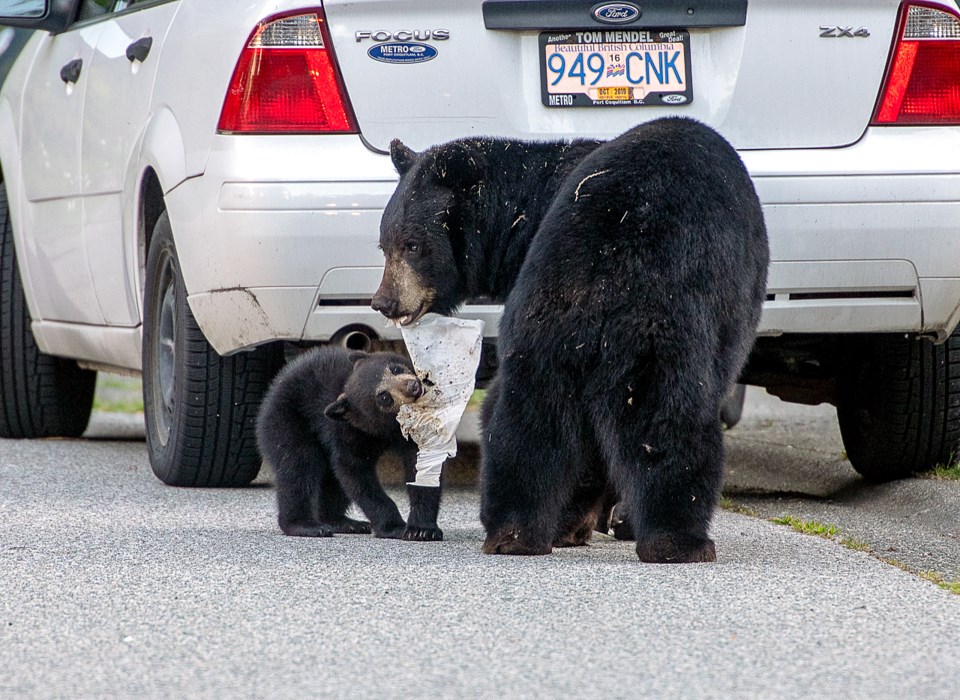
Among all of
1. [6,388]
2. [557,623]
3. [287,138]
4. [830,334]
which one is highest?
[287,138]

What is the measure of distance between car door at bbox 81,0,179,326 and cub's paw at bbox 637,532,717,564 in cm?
260

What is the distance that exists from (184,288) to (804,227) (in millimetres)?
2061

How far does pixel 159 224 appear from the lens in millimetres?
5715

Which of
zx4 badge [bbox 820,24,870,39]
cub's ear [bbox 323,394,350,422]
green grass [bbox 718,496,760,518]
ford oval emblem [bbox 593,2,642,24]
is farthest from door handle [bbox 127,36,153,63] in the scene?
green grass [bbox 718,496,760,518]

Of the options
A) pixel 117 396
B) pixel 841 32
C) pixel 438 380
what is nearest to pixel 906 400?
pixel 841 32

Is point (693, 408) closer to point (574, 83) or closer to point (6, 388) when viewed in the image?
point (574, 83)

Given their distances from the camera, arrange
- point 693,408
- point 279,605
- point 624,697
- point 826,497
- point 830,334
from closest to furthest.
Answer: point 624,697 → point 279,605 → point 693,408 → point 830,334 → point 826,497

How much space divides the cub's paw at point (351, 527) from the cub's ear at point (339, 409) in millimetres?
473

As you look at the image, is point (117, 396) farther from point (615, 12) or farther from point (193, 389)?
point (615, 12)

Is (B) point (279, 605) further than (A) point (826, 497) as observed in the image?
No

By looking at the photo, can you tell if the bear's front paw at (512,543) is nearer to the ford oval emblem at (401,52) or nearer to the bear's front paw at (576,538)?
the bear's front paw at (576,538)

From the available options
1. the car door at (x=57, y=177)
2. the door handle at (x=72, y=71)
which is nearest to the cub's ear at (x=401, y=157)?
the car door at (x=57, y=177)

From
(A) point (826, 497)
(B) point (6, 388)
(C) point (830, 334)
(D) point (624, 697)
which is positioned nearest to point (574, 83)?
(C) point (830, 334)

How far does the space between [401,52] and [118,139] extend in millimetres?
1458
